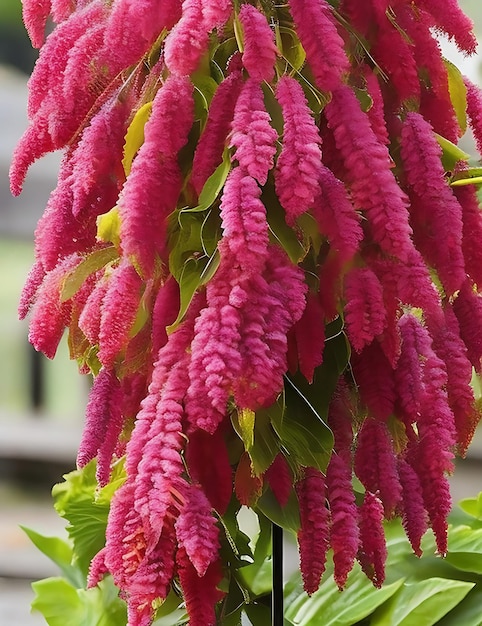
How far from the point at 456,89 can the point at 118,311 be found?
43 centimetres

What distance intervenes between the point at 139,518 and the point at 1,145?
4.58 ft

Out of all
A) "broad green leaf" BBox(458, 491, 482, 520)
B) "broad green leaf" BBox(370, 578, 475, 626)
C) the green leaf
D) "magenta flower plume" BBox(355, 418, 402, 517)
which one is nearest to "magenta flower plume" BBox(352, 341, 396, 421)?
"magenta flower plume" BBox(355, 418, 402, 517)

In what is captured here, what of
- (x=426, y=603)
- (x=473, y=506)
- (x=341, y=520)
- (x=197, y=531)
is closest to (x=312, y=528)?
(x=341, y=520)

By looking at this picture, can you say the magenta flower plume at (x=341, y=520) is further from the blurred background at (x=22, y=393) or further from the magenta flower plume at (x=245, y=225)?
the blurred background at (x=22, y=393)


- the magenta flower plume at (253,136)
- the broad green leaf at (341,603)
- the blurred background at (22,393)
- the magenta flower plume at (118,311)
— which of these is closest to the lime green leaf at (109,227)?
the magenta flower plume at (118,311)

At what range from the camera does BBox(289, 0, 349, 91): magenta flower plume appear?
667 mm

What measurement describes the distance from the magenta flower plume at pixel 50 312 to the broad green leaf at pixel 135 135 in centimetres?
13

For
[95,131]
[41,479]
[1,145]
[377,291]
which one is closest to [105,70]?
[95,131]

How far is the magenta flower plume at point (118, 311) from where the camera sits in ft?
2.27

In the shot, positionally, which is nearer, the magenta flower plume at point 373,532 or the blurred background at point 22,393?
the magenta flower plume at point 373,532

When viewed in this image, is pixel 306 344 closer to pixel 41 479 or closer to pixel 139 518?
pixel 139 518

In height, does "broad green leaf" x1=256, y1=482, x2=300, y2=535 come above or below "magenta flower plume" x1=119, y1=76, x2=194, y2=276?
below

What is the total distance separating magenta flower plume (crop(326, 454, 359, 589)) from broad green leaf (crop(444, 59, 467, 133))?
0.39 m

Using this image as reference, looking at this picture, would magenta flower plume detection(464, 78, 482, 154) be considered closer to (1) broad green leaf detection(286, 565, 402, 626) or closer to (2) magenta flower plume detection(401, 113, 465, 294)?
(2) magenta flower plume detection(401, 113, 465, 294)
